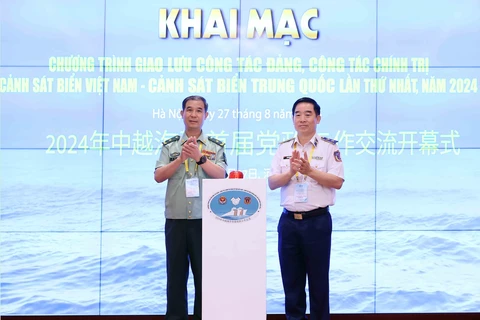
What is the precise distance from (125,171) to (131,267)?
30.3 inches

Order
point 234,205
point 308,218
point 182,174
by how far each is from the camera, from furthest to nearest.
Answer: point 182,174 < point 308,218 < point 234,205

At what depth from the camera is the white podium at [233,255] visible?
9.68 feet

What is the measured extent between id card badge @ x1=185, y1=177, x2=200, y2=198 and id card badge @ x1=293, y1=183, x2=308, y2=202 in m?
0.63

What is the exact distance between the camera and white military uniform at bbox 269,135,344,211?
3.46 metres

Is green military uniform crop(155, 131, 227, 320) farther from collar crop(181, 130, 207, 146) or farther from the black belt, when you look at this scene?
the black belt

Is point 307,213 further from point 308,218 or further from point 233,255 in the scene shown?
point 233,255

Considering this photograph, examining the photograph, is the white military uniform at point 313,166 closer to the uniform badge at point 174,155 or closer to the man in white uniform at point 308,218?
the man in white uniform at point 308,218

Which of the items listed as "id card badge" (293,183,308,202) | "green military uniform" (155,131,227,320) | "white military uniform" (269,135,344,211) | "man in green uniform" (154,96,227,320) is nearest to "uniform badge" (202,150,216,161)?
"man in green uniform" (154,96,227,320)

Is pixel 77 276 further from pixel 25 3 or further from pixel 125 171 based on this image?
pixel 25 3

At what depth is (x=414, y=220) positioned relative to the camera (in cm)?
431

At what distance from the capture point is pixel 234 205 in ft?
9.69

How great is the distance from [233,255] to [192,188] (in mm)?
651

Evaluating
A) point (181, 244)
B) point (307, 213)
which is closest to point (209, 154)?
point (181, 244)

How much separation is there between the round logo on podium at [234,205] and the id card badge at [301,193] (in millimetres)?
558
